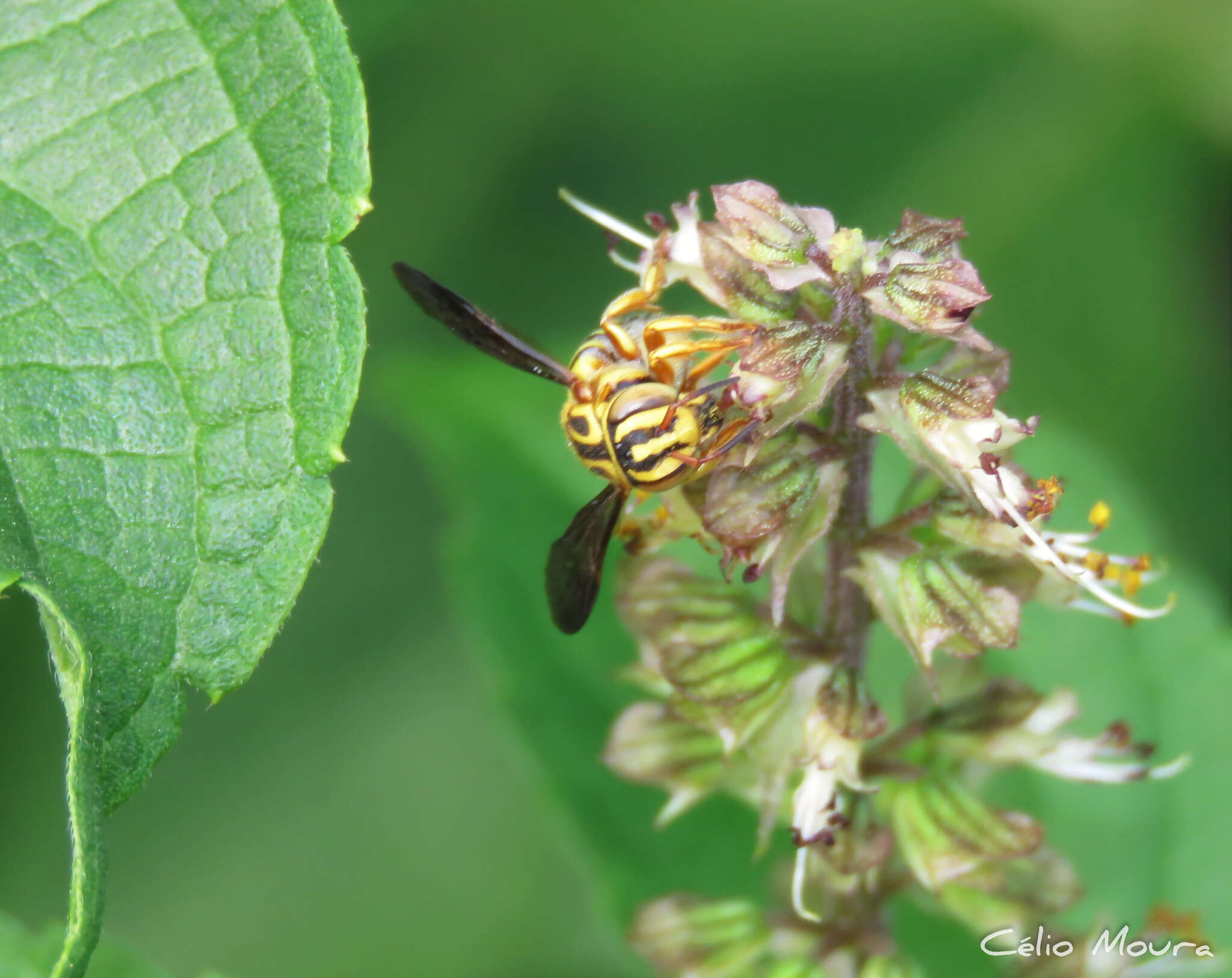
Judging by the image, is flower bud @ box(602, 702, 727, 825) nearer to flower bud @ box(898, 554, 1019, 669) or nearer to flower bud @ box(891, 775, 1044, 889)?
flower bud @ box(891, 775, 1044, 889)

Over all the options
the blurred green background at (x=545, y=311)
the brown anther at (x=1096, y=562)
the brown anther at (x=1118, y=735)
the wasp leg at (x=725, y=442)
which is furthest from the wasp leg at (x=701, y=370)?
the blurred green background at (x=545, y=311)

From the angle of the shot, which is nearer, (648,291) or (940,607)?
(940,607)

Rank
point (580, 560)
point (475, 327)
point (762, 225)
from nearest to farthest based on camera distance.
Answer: point (762, 225), point (580, 560), point (475, 327)

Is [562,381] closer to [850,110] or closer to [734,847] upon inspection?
[734,847]

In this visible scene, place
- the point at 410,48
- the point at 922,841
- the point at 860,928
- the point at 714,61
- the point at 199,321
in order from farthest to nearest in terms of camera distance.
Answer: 1. the point at 714,61
2. the point at 410,48
3. the point at 860,928
4. the point at 922,841
5. the point at 199,321

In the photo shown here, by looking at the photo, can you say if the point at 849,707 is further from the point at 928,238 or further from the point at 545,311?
the point at 545,311

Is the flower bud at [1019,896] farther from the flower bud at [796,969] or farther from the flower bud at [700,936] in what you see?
the flower bud at [700,936]

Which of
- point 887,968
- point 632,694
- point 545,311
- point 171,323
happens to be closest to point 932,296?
point 171,323

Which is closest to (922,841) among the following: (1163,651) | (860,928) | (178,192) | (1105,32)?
(860,928)
